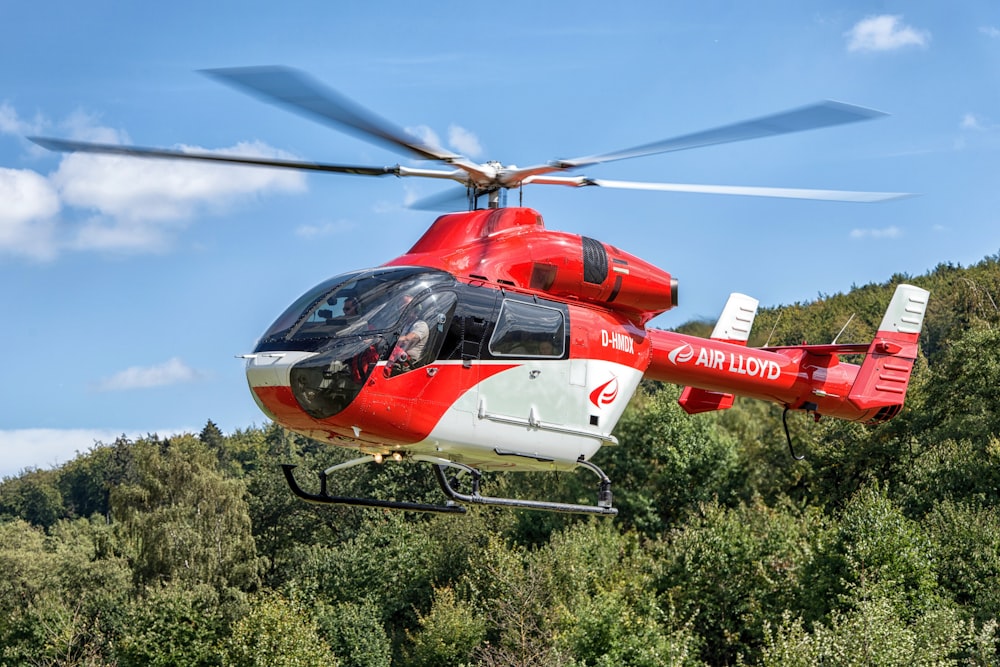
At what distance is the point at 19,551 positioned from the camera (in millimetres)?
59438

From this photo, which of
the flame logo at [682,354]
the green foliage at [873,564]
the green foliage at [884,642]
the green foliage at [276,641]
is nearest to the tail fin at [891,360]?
the flame logo at [682,354]

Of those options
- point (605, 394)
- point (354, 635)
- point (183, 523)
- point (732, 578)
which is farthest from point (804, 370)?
point (183, 523)

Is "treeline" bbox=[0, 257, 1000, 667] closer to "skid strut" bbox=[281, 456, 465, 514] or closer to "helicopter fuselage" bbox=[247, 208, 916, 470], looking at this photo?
"helicopter fuselage" bbox=[247, 208, 916, 470]

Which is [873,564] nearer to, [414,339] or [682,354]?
[682,354]

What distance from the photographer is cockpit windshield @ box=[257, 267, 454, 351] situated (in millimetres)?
12570

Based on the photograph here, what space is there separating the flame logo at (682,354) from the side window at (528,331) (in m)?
2.68

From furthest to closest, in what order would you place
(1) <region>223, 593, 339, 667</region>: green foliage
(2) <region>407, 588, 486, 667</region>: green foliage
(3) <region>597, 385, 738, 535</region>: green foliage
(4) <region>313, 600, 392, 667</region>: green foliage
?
(3) <region>597, 385, 738, 535</region>: green foliage
(4) <region>313, 600, 392, 667</region>: green foliage
(2) <region>407, 588, 486, 667</region>: green foliage
(1) <region>223, 593, 339, 667</region>: green foliage

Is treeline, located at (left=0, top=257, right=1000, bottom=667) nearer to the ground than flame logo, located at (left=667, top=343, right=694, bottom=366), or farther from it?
nearer to the ground

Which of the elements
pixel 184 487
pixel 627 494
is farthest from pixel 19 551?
pixel 627 494

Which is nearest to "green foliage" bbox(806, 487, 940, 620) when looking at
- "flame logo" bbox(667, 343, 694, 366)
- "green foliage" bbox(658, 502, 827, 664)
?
"green foliage" bbox(658, 502, 827, 664)

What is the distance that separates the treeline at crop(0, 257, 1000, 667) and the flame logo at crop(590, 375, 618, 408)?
16.6 m

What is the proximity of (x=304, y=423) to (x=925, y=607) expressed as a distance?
81.1 feet

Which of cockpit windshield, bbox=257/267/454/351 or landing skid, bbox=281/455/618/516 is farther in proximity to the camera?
landing skid, bbox=281/455/618/516

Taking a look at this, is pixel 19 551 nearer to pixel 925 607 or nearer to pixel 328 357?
pixel 925 607
